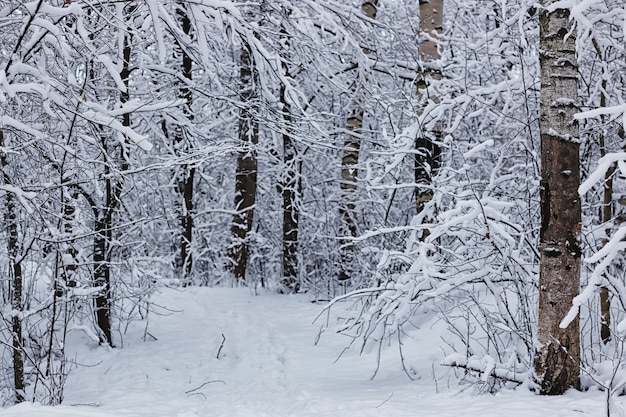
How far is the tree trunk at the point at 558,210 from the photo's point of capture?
4152 mm

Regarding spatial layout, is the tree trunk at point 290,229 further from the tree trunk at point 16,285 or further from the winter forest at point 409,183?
the tree trunk at point 16,285

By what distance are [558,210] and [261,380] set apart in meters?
3.39

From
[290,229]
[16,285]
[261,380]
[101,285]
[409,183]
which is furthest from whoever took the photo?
[290,229]

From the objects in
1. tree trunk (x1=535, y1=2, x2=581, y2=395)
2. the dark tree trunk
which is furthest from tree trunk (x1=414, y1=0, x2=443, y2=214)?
the dark tree trunk

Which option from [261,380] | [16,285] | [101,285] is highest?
[16,285]

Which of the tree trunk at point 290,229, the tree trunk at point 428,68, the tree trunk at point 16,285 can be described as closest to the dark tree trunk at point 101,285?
the tree trunk at point 16,285

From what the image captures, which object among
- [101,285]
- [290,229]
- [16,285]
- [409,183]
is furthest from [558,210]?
[290,229]

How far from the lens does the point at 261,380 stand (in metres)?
6.13

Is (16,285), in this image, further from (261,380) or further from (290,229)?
(290,229)

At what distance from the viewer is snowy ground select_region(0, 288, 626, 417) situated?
417 centimetres

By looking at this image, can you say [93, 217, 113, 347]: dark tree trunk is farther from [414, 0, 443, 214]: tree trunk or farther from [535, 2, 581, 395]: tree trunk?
[535, 2, 581, 395]: tree trunk

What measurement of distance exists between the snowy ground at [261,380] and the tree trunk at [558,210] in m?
0.23

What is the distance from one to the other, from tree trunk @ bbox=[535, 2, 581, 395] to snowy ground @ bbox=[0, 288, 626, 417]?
23 centimetres

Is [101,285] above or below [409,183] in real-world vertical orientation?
below
